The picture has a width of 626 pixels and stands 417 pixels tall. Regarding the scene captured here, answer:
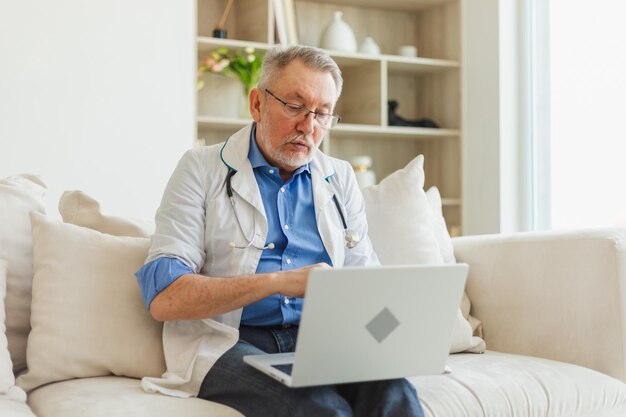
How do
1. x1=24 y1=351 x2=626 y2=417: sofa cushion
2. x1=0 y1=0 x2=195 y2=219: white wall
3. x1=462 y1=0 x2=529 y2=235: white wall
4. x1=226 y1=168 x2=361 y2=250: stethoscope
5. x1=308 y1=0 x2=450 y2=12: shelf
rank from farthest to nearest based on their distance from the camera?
x1=308 y1=0 x2=450 y2=12: shelf < x1=462 y1=0 x2=529 y2=235: white wall < x1=0 y1=0 x2=195 y2=219: white wall < x1=226 y1=168 x2=361 y2=250: stethoscope < x1=24 y1=351 x2=626 y2=417: sofa cushion

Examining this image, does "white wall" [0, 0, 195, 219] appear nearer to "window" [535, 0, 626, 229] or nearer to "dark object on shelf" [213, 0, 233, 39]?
"dark object on shelf" [213, 0, 233, 39]

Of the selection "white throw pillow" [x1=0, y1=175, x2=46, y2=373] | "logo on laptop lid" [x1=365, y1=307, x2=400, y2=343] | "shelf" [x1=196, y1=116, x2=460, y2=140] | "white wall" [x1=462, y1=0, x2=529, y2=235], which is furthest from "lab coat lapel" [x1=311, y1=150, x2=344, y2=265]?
"white wall" [x1=462, y1=0, x2=529, y2=235]

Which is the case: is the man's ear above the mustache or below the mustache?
above

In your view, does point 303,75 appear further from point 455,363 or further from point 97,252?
point 455,363

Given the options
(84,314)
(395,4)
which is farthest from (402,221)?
(395,4)

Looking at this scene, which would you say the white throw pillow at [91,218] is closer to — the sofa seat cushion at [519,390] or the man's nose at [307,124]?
the man's nose at [307,124]

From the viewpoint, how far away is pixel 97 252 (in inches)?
72.7

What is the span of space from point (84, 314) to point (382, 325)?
2.44 feet

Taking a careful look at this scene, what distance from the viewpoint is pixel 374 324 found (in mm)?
1363

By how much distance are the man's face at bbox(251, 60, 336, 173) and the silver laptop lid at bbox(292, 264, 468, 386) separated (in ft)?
2.07

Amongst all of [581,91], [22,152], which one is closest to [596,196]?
[581,91]

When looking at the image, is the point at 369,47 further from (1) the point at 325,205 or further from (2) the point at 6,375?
(2) the point at 6,375

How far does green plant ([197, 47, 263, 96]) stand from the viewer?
3852 mm

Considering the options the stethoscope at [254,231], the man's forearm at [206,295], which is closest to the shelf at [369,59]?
the stethoscope at [254,231]
